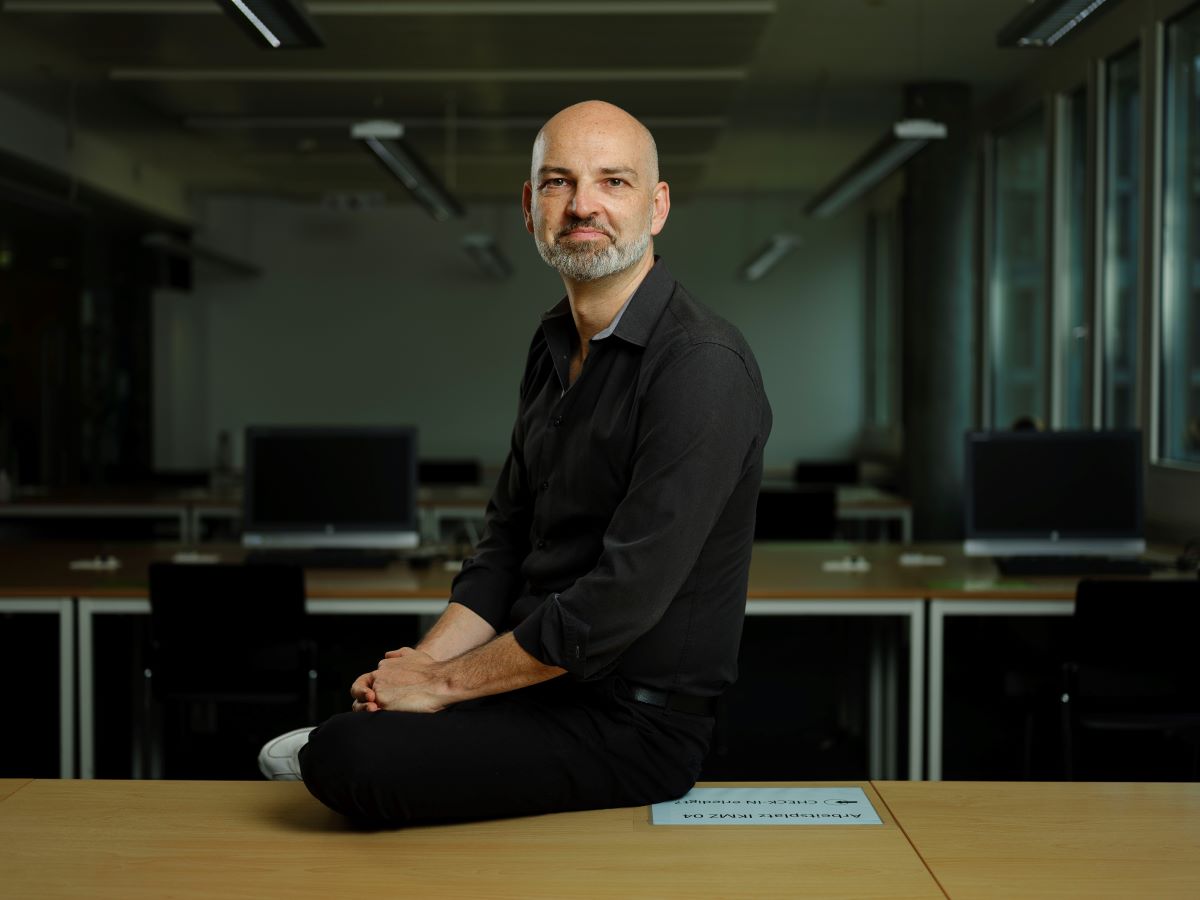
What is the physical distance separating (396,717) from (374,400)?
431 inches

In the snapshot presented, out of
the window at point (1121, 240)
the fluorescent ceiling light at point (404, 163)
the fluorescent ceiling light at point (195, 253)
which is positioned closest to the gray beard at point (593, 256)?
the fluorescent ceiling light at point (404, 163)

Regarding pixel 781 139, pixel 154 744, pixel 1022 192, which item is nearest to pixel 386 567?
pixel 154 744

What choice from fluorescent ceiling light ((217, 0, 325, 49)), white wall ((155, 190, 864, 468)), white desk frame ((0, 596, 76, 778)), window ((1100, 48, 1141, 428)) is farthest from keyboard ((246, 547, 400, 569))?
white wall ((155, 190, 864, 468))

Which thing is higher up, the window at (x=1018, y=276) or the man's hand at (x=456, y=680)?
the window at (x=1018, y=276)

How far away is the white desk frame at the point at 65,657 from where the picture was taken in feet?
12.3

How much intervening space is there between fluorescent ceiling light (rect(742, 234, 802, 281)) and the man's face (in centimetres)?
769

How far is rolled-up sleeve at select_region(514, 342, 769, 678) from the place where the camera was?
171 centimetres

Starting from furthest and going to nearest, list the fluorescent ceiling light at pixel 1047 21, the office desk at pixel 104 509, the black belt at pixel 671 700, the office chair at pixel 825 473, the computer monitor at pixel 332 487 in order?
the office chair at pixel 825 473, the office desk at pixel 104 509, the computer monitor at pixel 332 487, the fluorescent ceiling light at pixel 1047 21, the black belt at pixel 671 700

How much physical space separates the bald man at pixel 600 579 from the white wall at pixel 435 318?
10.5 m

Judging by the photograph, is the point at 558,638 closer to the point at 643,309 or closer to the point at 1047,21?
the point at 643,309

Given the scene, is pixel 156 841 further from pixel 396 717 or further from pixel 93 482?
pixel 93 482

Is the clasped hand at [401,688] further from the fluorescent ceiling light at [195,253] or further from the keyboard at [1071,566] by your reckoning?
the fluorescent ceiling light at [195,253]

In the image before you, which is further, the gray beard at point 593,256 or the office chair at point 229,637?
the office chair at point 229,637

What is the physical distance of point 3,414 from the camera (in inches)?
320
